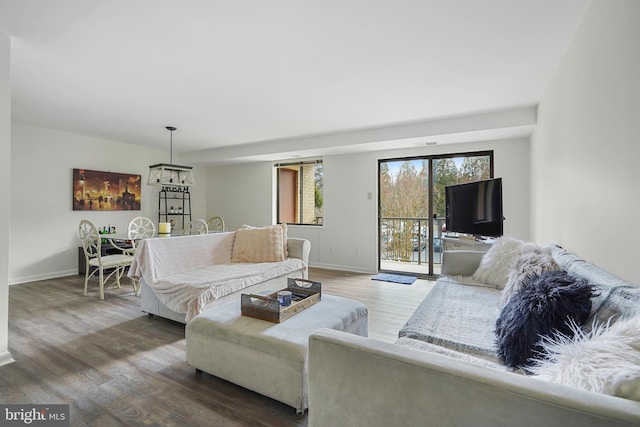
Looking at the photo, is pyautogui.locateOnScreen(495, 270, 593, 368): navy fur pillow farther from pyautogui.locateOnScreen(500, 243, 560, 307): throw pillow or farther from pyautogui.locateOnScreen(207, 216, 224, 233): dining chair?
pyautogui.locateOnScreen(207, 216, 224, 233): dining chair

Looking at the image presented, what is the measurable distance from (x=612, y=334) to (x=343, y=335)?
778 millimetres

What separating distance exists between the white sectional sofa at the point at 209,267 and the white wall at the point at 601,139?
274 centimetres

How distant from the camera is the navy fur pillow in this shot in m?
1.21

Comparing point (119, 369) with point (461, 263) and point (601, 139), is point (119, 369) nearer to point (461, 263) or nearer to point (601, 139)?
point (461, 263)

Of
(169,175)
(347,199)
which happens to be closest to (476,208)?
(347,199)

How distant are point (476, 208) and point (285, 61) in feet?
8.72

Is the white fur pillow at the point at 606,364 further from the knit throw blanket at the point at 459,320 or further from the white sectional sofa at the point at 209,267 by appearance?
the white sectional sofa at the point at 209,267

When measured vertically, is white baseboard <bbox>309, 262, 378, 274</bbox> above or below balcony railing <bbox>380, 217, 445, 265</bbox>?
below

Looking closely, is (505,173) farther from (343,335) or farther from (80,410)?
(80,410)

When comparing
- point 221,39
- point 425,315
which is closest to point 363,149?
point 221,39

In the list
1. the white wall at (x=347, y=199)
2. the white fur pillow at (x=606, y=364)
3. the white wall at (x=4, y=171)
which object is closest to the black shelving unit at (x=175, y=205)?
the white wall at (x=347, y=199)

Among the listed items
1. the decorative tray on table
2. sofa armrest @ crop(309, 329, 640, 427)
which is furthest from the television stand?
sofa armrest @ crop(309, 329, 640, 427)

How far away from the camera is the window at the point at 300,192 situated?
6.27 metres

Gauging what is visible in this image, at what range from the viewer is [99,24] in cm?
207
